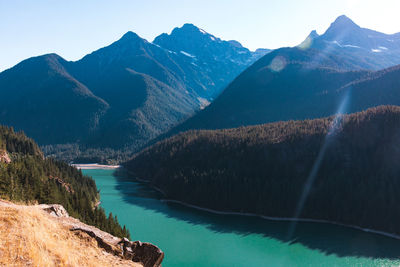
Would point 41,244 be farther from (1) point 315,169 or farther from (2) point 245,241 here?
(1) point 315,169

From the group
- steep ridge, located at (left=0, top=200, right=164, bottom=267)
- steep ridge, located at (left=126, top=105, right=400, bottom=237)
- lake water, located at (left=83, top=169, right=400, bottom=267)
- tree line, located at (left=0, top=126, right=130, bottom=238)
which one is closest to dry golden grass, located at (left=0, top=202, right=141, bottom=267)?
steep ridge, located at (left=0, top=200, right=164, bottom=267)

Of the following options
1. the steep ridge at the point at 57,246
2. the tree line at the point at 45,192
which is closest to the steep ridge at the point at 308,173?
the tree line at the point at 45,192

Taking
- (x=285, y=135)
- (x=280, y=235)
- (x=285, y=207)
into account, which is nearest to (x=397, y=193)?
(x=285, y=207)

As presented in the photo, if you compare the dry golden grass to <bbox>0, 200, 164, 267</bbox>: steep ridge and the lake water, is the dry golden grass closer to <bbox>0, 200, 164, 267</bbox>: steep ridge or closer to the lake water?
<bbox>0, 200, 164, 267</bbox>: steep ridge

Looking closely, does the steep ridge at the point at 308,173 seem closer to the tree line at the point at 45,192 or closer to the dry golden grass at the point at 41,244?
the tree line at the point at 45,192

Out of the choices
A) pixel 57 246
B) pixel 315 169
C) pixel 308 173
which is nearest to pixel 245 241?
pixel 308 173

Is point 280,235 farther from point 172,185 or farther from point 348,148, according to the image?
point 172,185
